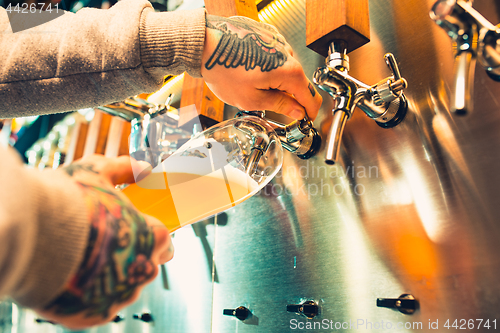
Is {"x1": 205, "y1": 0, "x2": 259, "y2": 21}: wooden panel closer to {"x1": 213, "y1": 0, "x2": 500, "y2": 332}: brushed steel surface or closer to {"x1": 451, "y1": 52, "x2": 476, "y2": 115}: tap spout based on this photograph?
{"x1": 213, "y1": 0, "x2": 500, "y2": 332}: brushed steel surface

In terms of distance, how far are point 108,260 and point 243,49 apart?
42cm

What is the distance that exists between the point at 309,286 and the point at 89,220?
62 cm

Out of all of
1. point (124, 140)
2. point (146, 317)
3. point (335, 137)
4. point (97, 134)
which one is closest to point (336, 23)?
point (335, 137)

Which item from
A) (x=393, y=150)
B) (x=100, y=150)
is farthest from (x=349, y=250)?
(x=100, y=150)

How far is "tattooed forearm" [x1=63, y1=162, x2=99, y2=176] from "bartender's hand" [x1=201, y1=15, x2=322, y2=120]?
323 mm

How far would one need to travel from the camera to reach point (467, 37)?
36 centimetres

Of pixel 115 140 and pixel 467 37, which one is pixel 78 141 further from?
pixel 467 37

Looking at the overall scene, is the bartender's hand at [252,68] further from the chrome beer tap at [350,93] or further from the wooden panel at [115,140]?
the wooden panel at [115,140]

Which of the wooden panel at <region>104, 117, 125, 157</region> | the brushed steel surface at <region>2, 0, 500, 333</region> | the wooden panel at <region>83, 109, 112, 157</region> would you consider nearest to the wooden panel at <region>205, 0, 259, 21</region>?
the brushed steel surface at <region>2, 0, 500, 333</region>

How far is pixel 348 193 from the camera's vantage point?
0.72 meters

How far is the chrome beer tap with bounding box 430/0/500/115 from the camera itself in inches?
13.5

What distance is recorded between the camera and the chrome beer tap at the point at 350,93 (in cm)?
52

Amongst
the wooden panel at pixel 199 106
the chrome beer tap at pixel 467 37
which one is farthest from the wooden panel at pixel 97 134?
the chrome beer tap at pixel 467 37

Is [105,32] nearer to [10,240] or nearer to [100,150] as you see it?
[10,240]
